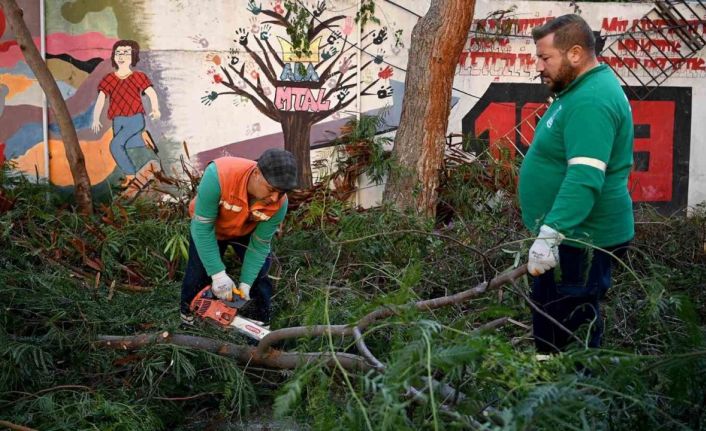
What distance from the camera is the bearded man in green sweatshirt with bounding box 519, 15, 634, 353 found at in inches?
131

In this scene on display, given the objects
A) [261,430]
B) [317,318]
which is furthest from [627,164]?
[261,430]

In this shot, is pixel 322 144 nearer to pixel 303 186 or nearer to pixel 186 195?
pixel 303 186

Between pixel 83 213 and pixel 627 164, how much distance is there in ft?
18.0

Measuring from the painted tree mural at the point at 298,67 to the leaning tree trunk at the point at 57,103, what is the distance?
1.47m

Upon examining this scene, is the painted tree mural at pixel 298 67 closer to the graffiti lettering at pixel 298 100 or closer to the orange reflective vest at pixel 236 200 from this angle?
the graffiti lettering at pixel 298 100

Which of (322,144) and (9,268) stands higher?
(322,144)

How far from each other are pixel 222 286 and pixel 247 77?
13.9 feet

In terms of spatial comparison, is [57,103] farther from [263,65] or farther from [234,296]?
[234,296]

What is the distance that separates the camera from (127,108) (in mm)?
8156

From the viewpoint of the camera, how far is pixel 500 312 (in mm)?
2627

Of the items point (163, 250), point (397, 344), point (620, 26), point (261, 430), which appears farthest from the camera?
point (620, 26)

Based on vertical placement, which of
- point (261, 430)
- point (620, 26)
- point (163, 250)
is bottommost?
point (261, 430)

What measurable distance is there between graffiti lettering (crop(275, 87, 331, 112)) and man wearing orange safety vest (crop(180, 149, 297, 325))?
12.0 ft

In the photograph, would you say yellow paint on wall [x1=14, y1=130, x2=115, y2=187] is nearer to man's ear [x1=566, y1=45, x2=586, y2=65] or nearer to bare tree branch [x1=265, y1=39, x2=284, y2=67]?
bare tree branch [x1=265, y1=39, x2=284, y2=67]
